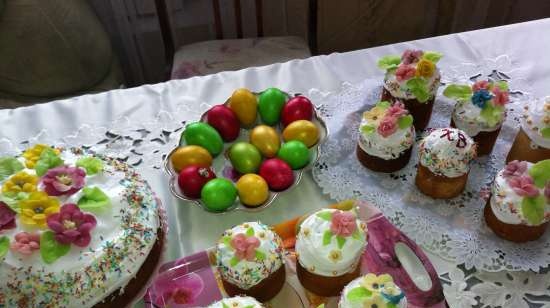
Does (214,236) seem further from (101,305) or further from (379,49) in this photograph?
(379,49)

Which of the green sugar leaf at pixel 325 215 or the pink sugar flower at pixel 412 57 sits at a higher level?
the pink sugar flower at pixel 412 57

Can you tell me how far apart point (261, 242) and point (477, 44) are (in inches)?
38.4

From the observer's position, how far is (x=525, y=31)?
4.86 ft

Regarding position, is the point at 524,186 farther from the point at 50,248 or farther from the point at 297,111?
the point at 50,248

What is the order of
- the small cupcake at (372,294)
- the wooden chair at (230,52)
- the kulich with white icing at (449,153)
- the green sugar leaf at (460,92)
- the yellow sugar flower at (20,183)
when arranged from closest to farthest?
the small cupcake at (372,294) < the yellow sugar flower at (20,183) < the kulich with white icing at (449,153) < the green sugar leaf at (460,92) < the wooden chair at (230,52)

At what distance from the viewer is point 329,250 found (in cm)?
85

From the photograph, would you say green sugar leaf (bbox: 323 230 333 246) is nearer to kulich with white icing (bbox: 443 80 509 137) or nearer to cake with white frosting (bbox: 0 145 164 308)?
cake with white frosting (bbox: 0 145 164 308)

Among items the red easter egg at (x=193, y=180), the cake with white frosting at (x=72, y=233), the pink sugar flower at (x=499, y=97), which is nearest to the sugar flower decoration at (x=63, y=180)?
the cake with white frosting at (x=72, y=233)

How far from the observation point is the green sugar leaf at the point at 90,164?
94cm

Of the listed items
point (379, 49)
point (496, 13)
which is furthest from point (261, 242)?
point (496, 13)

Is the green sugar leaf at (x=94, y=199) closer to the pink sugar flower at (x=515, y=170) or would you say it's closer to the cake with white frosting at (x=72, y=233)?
the cake with white frosting at (x=72, y=233)

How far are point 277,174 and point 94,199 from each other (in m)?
0.36

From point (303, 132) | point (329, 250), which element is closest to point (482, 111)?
point (303, 132)

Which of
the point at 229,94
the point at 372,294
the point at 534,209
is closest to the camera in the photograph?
the point at 372,294
